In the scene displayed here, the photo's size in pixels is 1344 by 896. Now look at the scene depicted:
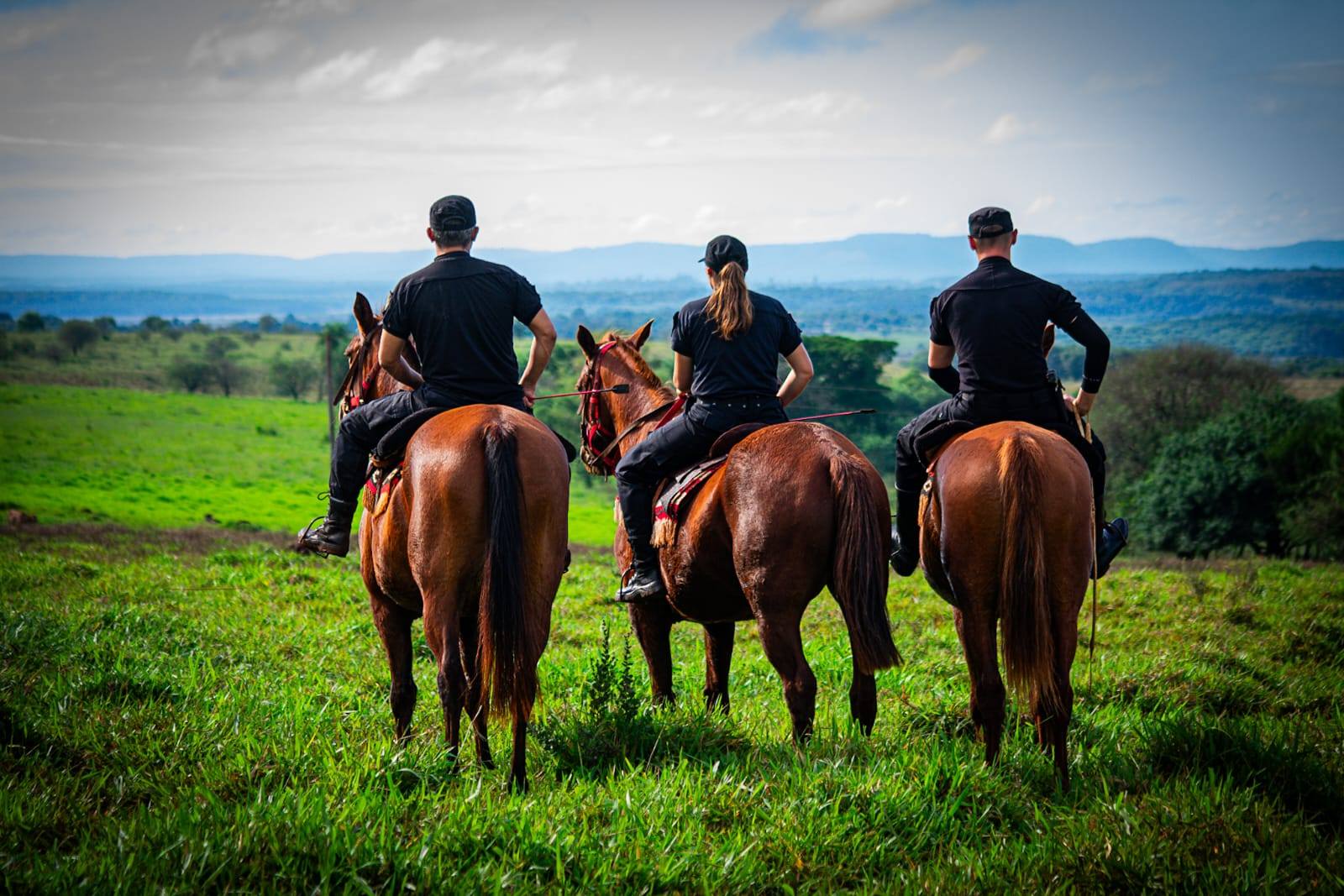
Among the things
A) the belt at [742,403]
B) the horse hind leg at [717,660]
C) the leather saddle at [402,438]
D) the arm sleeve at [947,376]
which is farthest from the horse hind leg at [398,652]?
the arm sleeve at [947,376]

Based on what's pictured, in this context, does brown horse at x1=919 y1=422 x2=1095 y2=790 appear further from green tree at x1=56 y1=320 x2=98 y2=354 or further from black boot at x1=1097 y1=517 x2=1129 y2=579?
green tree at x1=56 y1=320 x2=98 y2=354

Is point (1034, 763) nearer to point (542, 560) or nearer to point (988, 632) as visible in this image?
point (988, 632)

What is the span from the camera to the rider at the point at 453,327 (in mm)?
6867

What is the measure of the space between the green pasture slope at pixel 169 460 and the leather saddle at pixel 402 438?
102ft

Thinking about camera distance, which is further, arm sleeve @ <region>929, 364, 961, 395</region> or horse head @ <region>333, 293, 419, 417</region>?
horse head @ <region>333, 293, 419, 417</region>

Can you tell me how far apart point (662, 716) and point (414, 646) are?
4684 mm

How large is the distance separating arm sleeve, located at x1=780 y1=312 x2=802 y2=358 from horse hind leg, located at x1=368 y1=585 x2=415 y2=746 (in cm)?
337

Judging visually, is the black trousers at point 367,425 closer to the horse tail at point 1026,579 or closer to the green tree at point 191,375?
the horse tail at point 1026,579

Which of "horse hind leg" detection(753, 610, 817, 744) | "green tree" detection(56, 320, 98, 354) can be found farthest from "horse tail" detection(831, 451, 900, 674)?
"green tree" detection(56, 320, 98, 354)

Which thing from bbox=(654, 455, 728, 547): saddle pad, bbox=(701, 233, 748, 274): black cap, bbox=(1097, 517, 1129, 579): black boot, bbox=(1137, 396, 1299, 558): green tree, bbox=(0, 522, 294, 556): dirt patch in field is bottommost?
bbox=(1137, 396, 1299, 558): green tree

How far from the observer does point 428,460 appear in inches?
247

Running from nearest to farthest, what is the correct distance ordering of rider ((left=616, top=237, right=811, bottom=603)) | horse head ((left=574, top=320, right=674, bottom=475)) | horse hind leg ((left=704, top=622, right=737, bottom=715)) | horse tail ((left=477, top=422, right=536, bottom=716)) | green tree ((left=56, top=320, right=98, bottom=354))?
horse tail ((left=477, top=422, right=536, bottom=716))
rider ((left=616, top=237, right=811, bottom=603))
horse hind leg ((left=704, top=622, right=737, bottom=715))
horse head ((left=574, top=320, right=674, bottom=475))
green tree ((left=56, top=320, right=98, bottom=354))

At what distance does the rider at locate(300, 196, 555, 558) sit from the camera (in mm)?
6867

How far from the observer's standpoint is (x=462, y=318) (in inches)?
270
